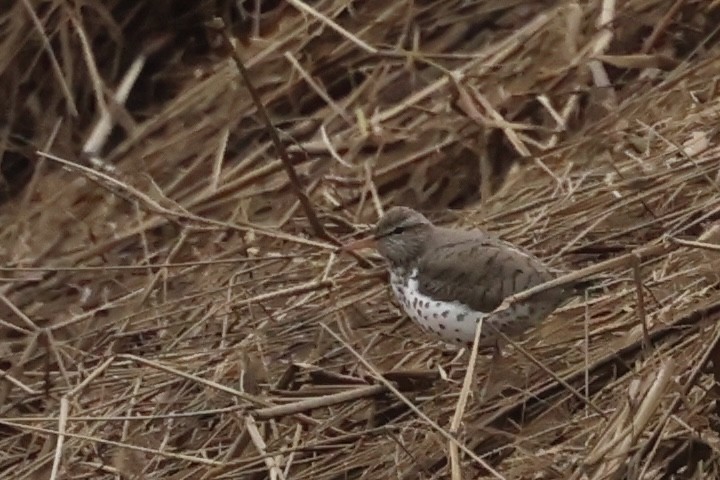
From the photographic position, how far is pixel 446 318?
353 centimetres

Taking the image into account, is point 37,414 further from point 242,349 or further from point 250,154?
point 250,154

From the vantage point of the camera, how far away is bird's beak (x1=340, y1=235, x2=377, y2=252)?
3.92 m

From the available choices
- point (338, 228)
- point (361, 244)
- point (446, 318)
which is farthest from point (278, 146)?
point (338, 228)

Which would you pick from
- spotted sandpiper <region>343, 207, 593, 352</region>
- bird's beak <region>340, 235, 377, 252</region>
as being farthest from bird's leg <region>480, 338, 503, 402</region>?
bird's beak <region>340, 235, 377, 252</region>

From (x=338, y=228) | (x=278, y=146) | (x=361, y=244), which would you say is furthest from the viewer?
(x=338, y=228)

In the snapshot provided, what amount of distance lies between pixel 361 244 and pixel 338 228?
566mm

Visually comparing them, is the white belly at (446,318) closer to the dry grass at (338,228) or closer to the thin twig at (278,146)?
the dry grass at (338,228)

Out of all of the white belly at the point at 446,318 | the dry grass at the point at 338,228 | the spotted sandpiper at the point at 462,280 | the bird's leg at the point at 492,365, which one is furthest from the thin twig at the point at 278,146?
the bird's leg at the point at 492,365

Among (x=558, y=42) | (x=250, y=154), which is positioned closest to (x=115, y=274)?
(x=250, y=154)

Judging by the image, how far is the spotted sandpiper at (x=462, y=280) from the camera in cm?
342

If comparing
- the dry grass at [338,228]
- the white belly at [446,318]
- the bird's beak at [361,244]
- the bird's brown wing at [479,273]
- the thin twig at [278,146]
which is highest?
the thin twig at [278,146]

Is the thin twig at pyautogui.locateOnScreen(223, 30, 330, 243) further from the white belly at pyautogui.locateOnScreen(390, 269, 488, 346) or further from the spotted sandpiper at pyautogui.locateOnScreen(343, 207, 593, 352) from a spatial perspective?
the white belly at pyautogui.locateOnScreen(390, 269, 488, 346)

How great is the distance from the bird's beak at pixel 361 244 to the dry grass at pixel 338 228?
0.32 feet

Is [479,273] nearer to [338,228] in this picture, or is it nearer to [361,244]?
[361,244]
